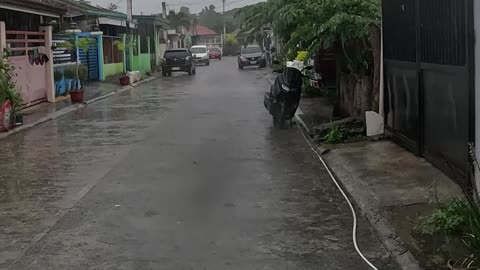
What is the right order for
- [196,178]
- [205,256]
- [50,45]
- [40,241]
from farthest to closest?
[50,45], [196,178], [40,241], [205,256]

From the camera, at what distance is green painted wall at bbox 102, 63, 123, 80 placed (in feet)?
115

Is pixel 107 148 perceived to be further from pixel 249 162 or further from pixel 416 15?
pixel 416 15

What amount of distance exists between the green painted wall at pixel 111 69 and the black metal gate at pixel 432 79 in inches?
982

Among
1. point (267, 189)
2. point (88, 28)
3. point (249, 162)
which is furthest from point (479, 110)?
point (88, 28)

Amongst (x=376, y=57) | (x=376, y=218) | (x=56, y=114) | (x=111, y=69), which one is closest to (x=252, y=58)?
(x=111, y=69)

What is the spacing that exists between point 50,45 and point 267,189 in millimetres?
15886

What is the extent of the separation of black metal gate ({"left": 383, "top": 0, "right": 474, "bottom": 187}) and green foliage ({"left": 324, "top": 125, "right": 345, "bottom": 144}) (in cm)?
89

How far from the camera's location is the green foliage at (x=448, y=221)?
18.0ft

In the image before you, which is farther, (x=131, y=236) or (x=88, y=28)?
(x=88, y=28)

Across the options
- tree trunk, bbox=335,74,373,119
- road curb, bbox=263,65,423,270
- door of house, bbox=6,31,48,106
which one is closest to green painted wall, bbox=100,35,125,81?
door of house, bbox=6,31,48,106

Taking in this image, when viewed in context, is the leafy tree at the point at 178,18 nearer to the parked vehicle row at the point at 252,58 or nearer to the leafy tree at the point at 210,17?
the parked vehicle row at the point at 252,58

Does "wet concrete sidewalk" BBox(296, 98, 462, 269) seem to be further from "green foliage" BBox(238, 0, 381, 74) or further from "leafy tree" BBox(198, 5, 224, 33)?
"leafy tree" BBox(198, 5, 224, 33)

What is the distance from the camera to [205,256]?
5934mm

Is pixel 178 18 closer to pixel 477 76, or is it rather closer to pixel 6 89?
pixel 6 89
